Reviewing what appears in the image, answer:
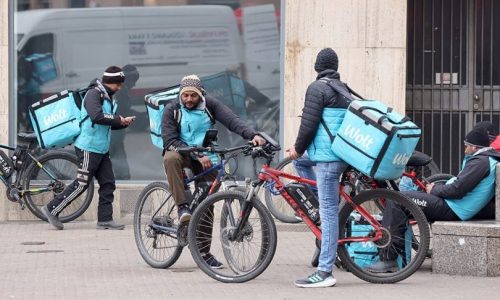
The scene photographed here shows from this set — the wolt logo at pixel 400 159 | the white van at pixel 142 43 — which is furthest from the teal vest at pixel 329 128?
the white van at pixel 142 43

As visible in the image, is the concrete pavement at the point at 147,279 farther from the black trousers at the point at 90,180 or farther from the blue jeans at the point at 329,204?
the black trousers at the point at 90,180

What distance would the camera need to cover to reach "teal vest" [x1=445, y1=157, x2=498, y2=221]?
369 inches

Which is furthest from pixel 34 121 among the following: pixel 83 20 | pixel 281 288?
pixel 281 288

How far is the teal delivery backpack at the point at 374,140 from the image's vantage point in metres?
8.38

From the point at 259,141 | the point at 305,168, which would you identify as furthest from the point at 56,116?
the point at 259,141

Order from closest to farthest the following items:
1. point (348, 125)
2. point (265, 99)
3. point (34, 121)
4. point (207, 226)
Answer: point (348, 125), point (207, 226), point (34, 121), point (265, 99)

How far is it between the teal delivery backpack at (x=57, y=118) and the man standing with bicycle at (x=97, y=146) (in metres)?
0.16

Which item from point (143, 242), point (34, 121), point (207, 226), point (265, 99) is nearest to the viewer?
point (207, 226)

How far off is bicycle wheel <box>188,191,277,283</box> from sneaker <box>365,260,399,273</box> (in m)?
0.81

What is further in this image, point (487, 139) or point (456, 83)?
point (456, 83)

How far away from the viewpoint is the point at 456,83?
1376 centimetres

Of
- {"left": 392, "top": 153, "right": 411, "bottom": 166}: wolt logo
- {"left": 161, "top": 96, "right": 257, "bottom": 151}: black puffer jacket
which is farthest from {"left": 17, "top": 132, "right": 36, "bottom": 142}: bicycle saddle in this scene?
{"left": 392, "top": 153, "right": 411, "bottom": 166}: wolt logo

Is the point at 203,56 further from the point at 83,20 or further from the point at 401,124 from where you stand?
the point at 401,124

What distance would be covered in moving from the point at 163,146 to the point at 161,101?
852mm
